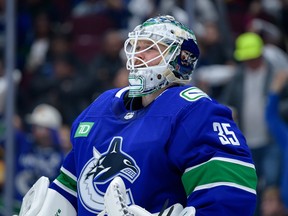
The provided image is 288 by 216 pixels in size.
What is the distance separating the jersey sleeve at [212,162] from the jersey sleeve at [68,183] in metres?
0.65

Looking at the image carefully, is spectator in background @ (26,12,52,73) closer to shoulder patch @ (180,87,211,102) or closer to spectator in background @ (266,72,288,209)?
spectator in background @ (266,72,288,209)

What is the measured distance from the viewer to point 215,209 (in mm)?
3785

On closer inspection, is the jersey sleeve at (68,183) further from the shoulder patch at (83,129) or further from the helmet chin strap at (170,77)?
the helmet chin strap at (170,77)

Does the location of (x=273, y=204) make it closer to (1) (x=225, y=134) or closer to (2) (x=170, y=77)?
(2) (x=170, y=77)

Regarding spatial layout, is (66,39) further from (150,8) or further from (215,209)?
(215,209)

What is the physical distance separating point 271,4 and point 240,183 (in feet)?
19.1

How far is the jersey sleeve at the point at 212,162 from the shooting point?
3.81 metres

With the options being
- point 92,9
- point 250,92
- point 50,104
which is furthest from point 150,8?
point 250,92

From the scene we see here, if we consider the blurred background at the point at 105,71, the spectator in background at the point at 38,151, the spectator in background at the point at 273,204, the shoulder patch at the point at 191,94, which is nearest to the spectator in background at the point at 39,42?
the blurred background at the point at 105,71

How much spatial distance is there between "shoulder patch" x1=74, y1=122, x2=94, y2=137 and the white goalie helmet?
8.9 inches

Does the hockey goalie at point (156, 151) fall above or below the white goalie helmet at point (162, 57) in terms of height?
below

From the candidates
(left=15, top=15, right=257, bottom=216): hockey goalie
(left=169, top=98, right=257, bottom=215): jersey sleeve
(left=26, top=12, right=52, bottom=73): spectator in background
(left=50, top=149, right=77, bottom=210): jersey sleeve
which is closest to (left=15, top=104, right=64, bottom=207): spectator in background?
(left=26, top=12, right=52, bottom=73): spectator in background

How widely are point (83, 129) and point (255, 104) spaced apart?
13.0 ft

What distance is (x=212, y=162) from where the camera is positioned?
383 cm
